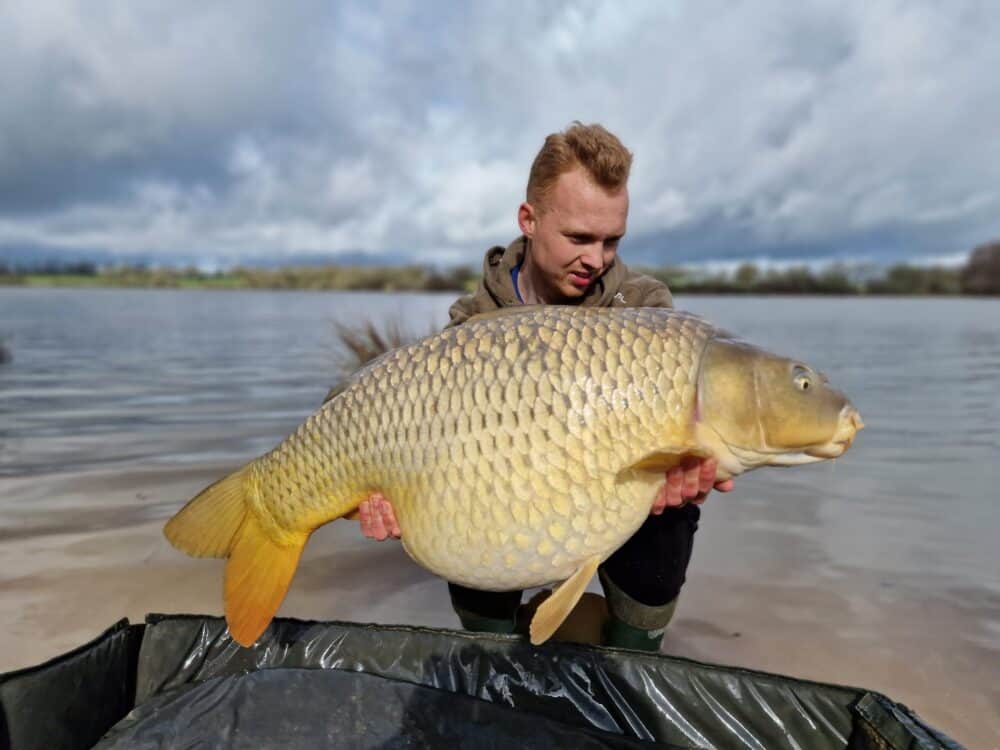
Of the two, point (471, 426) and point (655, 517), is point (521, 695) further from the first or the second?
point (471, 426)

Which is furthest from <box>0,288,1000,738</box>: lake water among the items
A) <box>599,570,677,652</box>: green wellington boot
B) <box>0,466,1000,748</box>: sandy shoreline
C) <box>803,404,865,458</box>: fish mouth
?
<box>803,404,865,458</box>: fish mouth

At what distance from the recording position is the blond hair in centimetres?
166

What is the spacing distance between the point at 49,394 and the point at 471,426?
6297 millimetres

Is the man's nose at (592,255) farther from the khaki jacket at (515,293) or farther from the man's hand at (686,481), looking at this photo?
the man's hand at (686,481)

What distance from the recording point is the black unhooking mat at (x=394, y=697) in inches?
51.0

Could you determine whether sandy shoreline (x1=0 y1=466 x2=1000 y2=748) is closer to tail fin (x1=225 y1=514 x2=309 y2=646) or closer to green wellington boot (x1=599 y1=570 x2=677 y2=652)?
green wellington boot (x1=599 y1=570 x2=677 y2=652)

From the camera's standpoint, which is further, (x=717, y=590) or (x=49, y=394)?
(x=49, y=394)

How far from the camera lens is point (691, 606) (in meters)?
2.17

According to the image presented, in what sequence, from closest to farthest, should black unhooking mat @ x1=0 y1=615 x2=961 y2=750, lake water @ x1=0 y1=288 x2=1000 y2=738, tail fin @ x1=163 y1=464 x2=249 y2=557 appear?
1. black unhooking mat @ x1=0 y1=615 x2=961 y2=750
2. tail fin @ x1=163 y1=464 x2=249 y2=557
3. lake water @ x1=0 y1=288 x2=1000 y2=738

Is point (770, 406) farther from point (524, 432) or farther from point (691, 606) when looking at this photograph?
point (691, 606)

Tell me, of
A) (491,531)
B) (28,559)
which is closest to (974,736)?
(491,531)

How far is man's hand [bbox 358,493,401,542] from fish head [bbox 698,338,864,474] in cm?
57

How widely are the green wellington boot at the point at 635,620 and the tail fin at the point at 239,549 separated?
29.7 inches

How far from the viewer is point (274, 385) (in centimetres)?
694
